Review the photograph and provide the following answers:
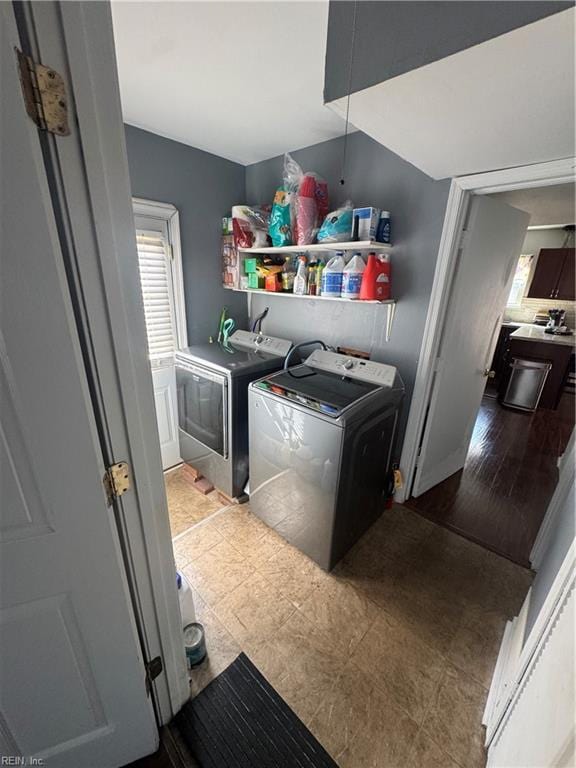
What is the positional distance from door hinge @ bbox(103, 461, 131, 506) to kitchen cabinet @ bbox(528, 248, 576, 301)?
577 cm

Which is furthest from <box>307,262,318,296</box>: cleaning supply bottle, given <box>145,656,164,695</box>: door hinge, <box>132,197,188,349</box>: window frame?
<box>145,656,164,695</box>: door hinge

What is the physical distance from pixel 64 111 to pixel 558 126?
146 centimetres

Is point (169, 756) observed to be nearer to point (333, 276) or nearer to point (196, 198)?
point (333, 276)

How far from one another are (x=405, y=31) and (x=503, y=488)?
9.20ft

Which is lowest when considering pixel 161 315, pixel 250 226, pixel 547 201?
pixel 161 315

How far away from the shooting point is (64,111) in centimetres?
55

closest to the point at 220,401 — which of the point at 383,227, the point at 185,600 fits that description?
the point at 185,600

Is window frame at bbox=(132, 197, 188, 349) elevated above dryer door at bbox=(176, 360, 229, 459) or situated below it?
above

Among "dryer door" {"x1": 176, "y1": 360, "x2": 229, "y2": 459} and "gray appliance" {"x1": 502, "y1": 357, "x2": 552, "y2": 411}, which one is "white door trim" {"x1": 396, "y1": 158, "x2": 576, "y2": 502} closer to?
"dryer door" {"x1": 176, "y1": 360, "x2": 229, "y2": 459}

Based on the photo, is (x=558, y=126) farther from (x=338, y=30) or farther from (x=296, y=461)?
(x=296, y=461)

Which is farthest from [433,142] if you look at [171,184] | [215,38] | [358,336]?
[171,184]

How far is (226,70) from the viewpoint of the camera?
4.38ft

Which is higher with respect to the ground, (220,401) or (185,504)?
(220,401)

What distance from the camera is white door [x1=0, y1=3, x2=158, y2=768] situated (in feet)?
1.74
